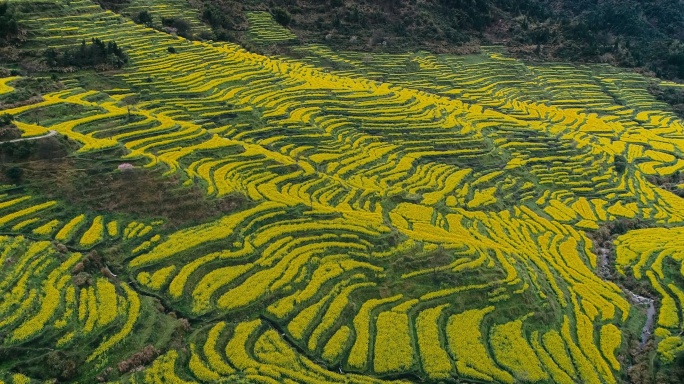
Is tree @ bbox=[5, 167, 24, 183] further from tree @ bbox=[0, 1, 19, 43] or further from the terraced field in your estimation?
tree @ bbox=[0, 1, 19, 43]

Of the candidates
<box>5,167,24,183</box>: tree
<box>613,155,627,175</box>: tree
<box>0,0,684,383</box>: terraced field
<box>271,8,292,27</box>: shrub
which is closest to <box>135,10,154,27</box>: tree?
<box>0,0,684,383</box>: terraced field

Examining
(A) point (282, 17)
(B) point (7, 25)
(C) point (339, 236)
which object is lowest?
(C) point (339, 236)

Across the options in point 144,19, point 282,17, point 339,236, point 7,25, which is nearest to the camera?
point 339,236

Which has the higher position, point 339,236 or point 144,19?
point 144,19

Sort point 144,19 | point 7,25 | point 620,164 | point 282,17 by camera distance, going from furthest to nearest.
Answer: point 282,17, point 144,19, point 7,25, point 620,164

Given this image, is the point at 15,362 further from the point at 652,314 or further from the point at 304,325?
the point at 652,314

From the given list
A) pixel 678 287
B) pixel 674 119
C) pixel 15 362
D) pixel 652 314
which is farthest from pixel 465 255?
pixel 674 119

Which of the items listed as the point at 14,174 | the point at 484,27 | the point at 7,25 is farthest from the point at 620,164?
the point at 7,25

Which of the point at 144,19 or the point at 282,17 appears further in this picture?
the point at 282,17

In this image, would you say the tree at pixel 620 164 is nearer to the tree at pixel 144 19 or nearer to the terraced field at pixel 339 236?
the terraced field at pixel 339 236

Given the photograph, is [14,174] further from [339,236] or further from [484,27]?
[484,27]
